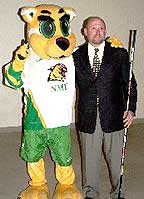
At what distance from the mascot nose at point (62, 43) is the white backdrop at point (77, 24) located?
1874 mm

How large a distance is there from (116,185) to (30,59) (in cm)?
96

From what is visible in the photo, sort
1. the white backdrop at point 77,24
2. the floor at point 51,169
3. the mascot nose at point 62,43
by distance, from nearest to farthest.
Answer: the mascot nose at point 62,43 → the floor at point 51,169 → the white backdrop at point 77,24

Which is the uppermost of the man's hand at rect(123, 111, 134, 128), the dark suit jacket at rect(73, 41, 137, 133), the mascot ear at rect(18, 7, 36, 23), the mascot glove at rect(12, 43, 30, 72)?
the mascot ear at rect(18, 7, 36, 23)

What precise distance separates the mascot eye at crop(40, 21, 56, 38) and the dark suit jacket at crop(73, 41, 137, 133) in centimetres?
20

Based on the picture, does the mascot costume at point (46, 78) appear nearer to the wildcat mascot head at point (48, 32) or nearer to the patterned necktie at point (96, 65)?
the wildcat mascot head at point (48, 32)

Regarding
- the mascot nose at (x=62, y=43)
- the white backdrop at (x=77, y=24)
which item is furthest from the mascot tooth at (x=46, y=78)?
the white backdrop at (x=77, y=24)

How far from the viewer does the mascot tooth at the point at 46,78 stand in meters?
2.20

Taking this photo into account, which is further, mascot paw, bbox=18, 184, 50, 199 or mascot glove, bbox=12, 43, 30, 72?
mascot paw, bbox=18, 184, 50, 199

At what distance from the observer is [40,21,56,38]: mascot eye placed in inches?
86.4

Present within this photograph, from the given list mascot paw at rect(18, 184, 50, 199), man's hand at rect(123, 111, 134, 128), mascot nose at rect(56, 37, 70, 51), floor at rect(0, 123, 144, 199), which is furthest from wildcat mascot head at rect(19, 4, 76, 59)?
floor at rect(0, 123, 144, 199)

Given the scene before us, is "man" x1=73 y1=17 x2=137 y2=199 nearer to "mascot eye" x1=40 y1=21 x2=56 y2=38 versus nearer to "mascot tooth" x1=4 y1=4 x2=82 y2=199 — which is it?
"mascot tooth" x1=4 y1=4 x2=82 y2=199

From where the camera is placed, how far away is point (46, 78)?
2225 millimetres

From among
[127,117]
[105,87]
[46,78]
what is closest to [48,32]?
[46,78]

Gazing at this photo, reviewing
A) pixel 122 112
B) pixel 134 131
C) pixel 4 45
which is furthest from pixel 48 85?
pixel 134 131
